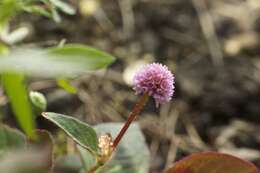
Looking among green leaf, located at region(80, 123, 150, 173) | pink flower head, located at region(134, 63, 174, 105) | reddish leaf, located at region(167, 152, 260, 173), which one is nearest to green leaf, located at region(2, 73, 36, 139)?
pink flower head, located at region(134, 63, 174, 105)

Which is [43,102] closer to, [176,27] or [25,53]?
[25,53]

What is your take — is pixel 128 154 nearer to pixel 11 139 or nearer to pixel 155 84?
pixel 11 139

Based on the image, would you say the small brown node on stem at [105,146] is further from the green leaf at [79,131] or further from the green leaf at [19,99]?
the green leaf at [19,99]

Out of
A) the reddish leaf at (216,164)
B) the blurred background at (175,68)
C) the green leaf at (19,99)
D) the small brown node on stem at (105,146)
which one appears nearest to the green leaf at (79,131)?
the small brown node on stem at (105,146)

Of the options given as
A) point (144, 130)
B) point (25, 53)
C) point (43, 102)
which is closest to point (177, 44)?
point (144, 130)

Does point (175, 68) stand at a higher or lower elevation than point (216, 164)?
higher

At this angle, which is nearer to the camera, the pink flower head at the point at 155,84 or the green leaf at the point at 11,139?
the pink flower head at the point at 155,84

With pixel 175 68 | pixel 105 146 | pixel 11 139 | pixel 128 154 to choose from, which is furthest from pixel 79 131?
pixel 175 68
